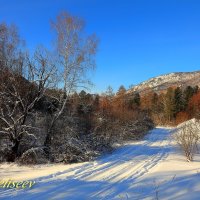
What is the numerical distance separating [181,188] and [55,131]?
26.7 feet

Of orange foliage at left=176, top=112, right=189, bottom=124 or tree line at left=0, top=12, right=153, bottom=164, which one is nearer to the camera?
tree line at left=0, top=12, right=153, bottom=164

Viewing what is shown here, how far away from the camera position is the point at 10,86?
48.2 ft

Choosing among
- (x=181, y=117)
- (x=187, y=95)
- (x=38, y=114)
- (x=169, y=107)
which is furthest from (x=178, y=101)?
(x=38, y=114)

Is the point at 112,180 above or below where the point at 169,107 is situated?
below

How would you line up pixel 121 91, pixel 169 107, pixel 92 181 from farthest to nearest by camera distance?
pixel 169 107
pixel 121 91
pixel 92 181

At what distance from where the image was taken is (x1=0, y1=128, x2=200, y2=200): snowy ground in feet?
27.3

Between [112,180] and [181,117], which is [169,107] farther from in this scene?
[112,180]

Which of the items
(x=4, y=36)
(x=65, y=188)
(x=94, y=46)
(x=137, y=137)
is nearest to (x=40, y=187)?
(x=65, y=188)

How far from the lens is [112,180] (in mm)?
10148

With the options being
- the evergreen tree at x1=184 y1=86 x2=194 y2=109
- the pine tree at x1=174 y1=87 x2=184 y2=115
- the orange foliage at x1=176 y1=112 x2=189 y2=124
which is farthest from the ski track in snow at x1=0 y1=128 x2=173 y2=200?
the evergreen tree at x1=184 y1=86 x2=194 y2=109

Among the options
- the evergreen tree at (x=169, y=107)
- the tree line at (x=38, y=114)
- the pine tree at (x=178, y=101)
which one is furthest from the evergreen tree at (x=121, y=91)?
the tree line at (x=38, y=114)

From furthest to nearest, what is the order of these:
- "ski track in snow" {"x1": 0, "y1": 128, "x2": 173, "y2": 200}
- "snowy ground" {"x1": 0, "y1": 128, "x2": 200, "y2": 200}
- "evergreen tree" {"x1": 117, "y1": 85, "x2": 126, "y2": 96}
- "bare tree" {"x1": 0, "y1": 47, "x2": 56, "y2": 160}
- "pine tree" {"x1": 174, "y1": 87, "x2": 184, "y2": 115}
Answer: "pine tree" {"x1": 174, "y1": 87, "x2": 184, "y2": 115}, "evergreen tree" {"x1": 117, "y1": 85, "x2": 126, "y2": 96}, "bare tree" {"x1": 0, "y1": 47, "x2": 56, "y2": 160}, "snowy ground" {"x1": 0, "y1": 128, "x2": 200, "y2": 200}, "ski track in snow" {"x1": 0, "y1": 128, "x2": 173, "y2": 200}

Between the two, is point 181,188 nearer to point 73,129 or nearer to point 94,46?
point 73,129

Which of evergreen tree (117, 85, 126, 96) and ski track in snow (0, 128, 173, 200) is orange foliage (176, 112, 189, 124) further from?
ski track in snow (0, 128, 173, 200)
